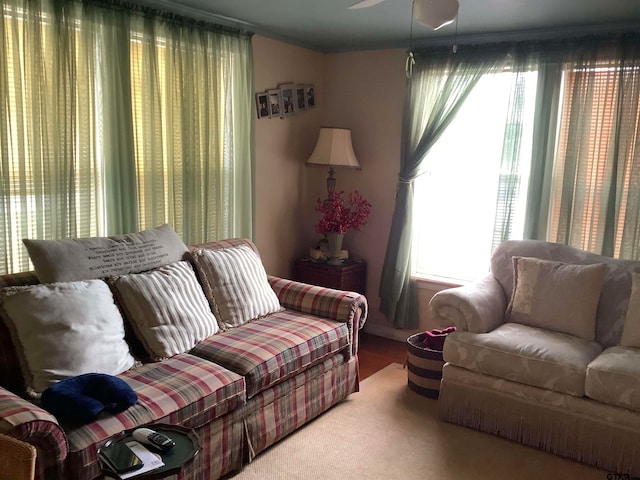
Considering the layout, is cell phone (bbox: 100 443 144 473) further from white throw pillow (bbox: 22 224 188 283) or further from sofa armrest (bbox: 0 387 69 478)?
white throw pillow (bbox: 22 224 188 283)

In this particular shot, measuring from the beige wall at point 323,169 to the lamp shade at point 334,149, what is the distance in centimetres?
23

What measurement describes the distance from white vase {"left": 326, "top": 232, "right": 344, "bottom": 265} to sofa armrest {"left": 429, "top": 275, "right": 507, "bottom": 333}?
1222 millimetres

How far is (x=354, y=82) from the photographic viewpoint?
4625mm

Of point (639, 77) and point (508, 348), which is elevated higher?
point (639, 77)

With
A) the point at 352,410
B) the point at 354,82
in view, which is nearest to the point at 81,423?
the point at 352,410

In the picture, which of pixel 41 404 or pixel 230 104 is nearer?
pixel 41 404

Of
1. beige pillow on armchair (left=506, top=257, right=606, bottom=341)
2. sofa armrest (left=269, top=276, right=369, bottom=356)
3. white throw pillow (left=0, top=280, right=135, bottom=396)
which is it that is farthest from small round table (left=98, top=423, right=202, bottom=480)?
beige pillow on armchair (left=506, top=257, right=606, bottom=341)

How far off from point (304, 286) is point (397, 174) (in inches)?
56.5

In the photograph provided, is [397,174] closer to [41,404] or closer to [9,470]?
[41,404]

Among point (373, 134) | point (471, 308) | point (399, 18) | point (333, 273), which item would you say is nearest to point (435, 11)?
point (399, 18)

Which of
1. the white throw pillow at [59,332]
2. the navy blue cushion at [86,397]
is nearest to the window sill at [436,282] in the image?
the white throw pillow at [59,332]

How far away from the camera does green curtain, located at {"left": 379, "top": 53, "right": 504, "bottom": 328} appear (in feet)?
13.3

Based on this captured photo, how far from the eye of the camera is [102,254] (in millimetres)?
2729

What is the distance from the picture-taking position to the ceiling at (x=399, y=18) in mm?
3197
